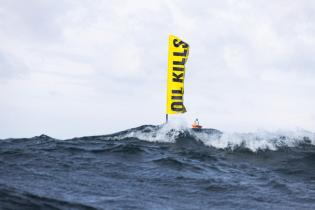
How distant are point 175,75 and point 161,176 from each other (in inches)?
666

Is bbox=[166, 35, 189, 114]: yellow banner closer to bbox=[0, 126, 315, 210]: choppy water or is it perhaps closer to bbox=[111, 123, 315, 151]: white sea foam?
bbox=[111, 123, 315, 151]: white sea foam

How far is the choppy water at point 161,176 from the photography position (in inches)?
518

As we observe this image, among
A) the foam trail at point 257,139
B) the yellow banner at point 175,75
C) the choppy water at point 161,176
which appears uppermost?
the yellow banner at point 175,75

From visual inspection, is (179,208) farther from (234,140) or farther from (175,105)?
(175,105)

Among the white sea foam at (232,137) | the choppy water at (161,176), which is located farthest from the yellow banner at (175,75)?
the choppy water at (161,176)

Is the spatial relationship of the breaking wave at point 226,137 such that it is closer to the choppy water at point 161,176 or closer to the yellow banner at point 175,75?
the choppy water at point 161,176

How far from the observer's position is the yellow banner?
33.4 meters

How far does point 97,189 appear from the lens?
47.0 feet

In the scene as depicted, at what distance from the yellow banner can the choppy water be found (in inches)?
202

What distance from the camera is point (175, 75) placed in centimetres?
3347

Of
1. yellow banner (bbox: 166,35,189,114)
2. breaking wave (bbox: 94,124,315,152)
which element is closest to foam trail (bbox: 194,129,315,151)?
breaking wave (bbox: 94,124,315,152)

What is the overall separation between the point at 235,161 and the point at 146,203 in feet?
36.6

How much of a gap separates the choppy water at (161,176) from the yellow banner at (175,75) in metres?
5.12

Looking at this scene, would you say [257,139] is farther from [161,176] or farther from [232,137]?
[161,176]
